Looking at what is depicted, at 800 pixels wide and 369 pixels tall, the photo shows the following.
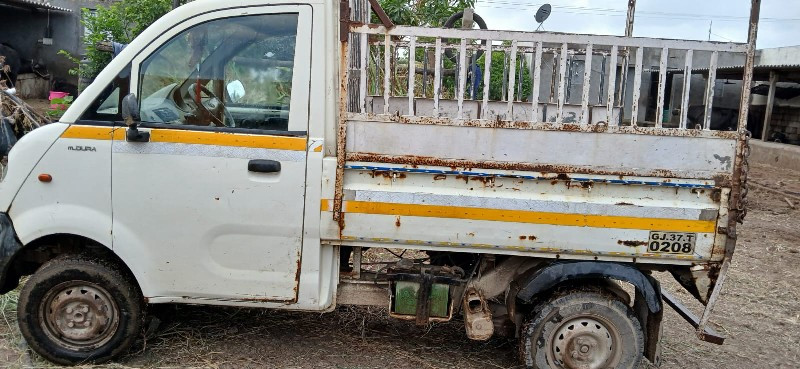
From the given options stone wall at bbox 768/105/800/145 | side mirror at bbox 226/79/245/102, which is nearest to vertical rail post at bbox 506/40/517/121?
side mirror at bbox 226/79/245/102

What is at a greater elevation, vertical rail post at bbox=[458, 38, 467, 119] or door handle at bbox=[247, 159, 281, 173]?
vertical rail post at bbox=[458, 38, 467, 119]

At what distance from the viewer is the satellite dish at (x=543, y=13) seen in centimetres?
921

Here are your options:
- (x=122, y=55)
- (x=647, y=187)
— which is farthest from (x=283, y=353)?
(x=647, y=187)

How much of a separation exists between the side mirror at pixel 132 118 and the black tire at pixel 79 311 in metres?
0.78

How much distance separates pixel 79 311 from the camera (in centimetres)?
415

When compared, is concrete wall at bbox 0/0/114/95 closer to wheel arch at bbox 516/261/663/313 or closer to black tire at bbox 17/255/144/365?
black tire at bbox 17/255/144/365

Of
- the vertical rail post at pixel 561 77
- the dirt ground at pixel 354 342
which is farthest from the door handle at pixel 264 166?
the vertical rail post at pixel 561 77

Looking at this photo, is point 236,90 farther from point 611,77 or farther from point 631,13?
point 631,13

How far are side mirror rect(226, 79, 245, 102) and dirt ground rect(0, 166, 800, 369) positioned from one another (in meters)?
1.54

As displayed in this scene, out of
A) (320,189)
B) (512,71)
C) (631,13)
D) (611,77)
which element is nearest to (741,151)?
(611,77)

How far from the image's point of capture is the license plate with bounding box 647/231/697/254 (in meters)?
3.93

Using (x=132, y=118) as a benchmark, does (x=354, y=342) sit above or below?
below

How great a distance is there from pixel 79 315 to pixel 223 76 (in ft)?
5.34

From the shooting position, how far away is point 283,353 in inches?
179
